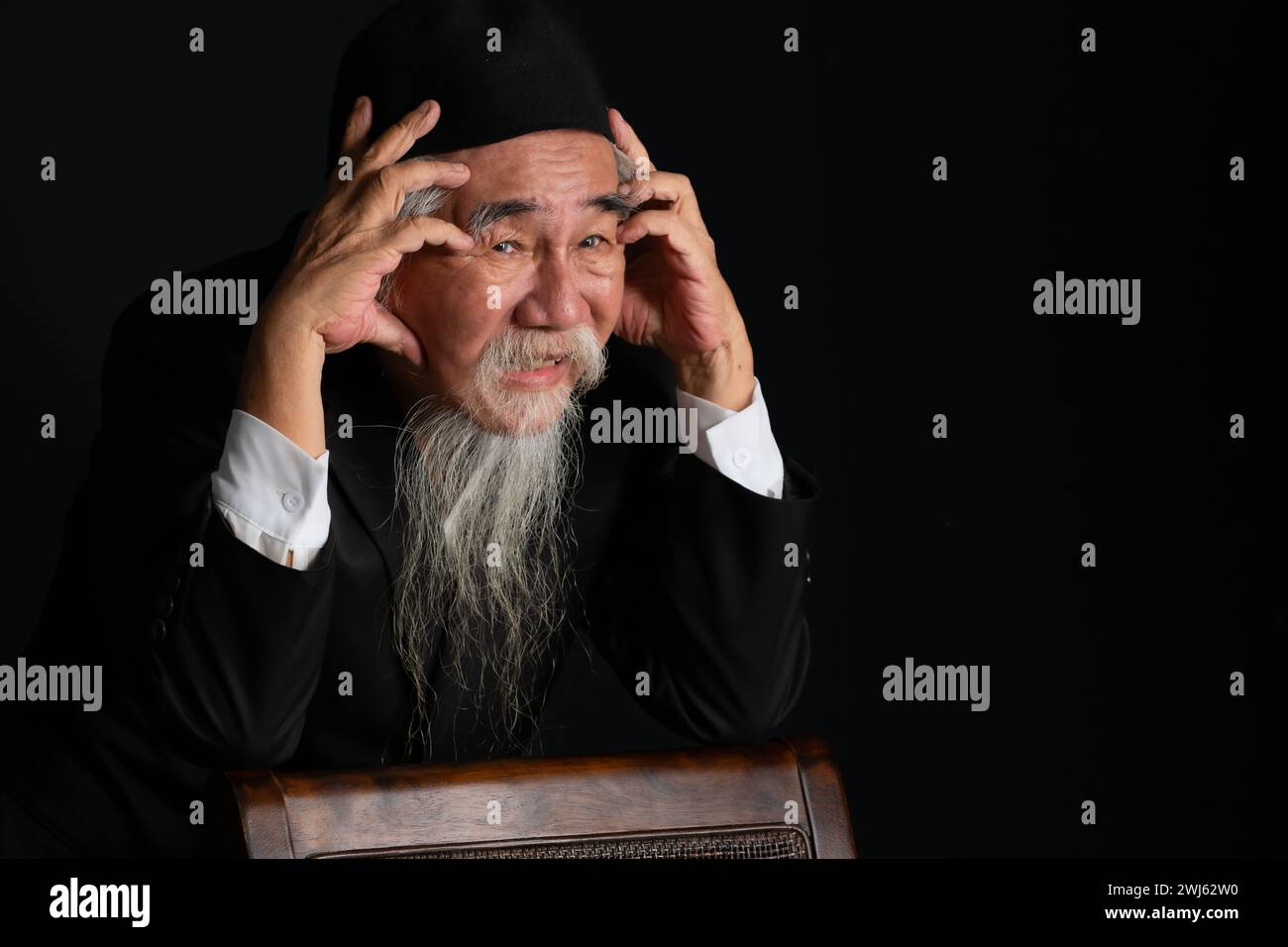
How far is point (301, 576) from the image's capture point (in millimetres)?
1924

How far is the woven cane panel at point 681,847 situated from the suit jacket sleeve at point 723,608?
58 cm

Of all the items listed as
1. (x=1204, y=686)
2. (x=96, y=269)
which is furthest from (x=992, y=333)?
(x=96, y=269)

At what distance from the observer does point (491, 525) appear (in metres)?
2.42

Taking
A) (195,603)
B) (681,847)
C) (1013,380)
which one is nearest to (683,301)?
(195,603)

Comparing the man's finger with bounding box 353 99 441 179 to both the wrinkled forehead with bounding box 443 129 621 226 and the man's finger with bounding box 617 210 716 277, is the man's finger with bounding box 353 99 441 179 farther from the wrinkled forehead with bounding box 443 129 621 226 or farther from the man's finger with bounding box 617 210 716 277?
the man's finger with bounding box 617 210 716 277

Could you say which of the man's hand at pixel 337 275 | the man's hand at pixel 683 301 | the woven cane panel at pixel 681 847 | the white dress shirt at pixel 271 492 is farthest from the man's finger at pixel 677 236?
the woven cane panel at pixel 681 847

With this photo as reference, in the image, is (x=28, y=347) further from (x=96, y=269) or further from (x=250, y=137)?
(x=250, y=137)

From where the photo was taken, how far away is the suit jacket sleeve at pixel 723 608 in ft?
7.25

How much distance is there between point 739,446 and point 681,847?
2.41 feet

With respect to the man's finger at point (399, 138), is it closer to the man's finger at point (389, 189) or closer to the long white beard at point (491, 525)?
the man's finger at point (389, 189)

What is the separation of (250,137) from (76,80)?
12.3 inches

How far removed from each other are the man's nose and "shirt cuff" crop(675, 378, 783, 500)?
226 mm

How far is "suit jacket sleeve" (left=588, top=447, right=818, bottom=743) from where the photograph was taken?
7.25 feet

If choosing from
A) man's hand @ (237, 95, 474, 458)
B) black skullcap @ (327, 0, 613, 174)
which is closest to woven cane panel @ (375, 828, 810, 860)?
man's hand @ (237, 95, 474, 458)
